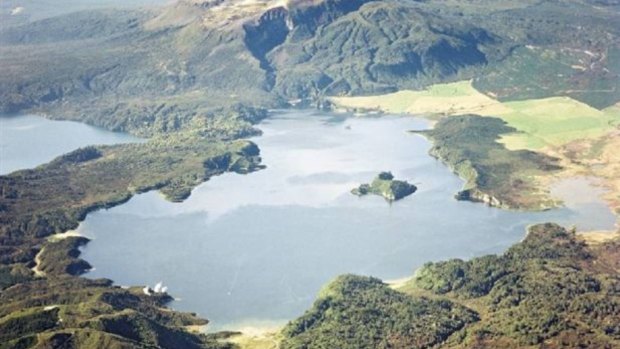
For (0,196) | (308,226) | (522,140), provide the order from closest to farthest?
(308,226)
(0,196)
(522,140)

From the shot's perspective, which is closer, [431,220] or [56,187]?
[431,220]

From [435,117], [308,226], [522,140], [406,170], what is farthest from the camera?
[435,117]

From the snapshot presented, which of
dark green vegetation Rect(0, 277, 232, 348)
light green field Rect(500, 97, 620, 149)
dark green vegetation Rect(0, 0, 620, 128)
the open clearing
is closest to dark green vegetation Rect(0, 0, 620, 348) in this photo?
dark green vegetation Rect(0, 277, 232, 348)

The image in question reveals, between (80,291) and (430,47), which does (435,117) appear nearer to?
(430,47)

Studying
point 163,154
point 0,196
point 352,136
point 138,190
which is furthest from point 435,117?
point 0,196

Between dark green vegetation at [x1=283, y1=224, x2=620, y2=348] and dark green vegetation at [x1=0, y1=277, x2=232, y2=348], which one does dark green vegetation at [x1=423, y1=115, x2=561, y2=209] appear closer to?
dark green vegetation at [x1=283, y1=224, x2=620, y2=348]

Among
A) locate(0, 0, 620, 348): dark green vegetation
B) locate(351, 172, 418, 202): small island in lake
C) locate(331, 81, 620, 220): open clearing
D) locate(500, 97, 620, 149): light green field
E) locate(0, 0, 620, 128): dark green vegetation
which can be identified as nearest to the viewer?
locate(0, 0, 620, 348): dark green vegetation

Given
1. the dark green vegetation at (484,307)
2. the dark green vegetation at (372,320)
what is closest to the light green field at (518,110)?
the dark green vegetation at (484,307)
